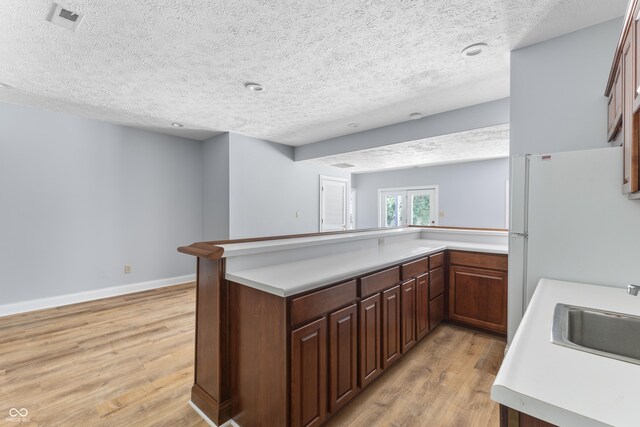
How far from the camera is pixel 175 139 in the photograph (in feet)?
16.1

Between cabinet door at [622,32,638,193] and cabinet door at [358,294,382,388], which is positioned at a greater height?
cabinet door at [622,32,638,193]

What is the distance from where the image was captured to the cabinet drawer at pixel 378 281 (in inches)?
73.5

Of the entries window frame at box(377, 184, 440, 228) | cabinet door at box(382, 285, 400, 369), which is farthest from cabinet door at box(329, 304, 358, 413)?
window frame at box(377, 184, 440, 228)

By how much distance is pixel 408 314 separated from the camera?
2.40 meters

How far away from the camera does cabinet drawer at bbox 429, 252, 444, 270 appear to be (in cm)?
281

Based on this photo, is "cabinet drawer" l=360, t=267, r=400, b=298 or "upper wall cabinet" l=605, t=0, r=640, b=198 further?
"cabinet drawer" l=360, t=267, r=400, b=298

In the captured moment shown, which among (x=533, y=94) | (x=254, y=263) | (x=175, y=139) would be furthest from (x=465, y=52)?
(x=175, y=139)

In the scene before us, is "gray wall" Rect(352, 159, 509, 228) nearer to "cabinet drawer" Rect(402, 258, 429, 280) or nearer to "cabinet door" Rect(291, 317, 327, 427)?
"cabinet drawer" Rect(402, 258, 429, 280)

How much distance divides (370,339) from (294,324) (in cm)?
75

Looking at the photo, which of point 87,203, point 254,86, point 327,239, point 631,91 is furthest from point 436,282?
point 87,203

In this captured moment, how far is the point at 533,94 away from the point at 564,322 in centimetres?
198

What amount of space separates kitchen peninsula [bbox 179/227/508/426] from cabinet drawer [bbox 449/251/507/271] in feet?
2.68

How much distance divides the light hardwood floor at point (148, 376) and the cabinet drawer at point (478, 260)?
27.8 inches

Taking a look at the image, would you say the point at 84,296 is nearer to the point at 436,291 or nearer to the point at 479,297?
the point at 436,291
